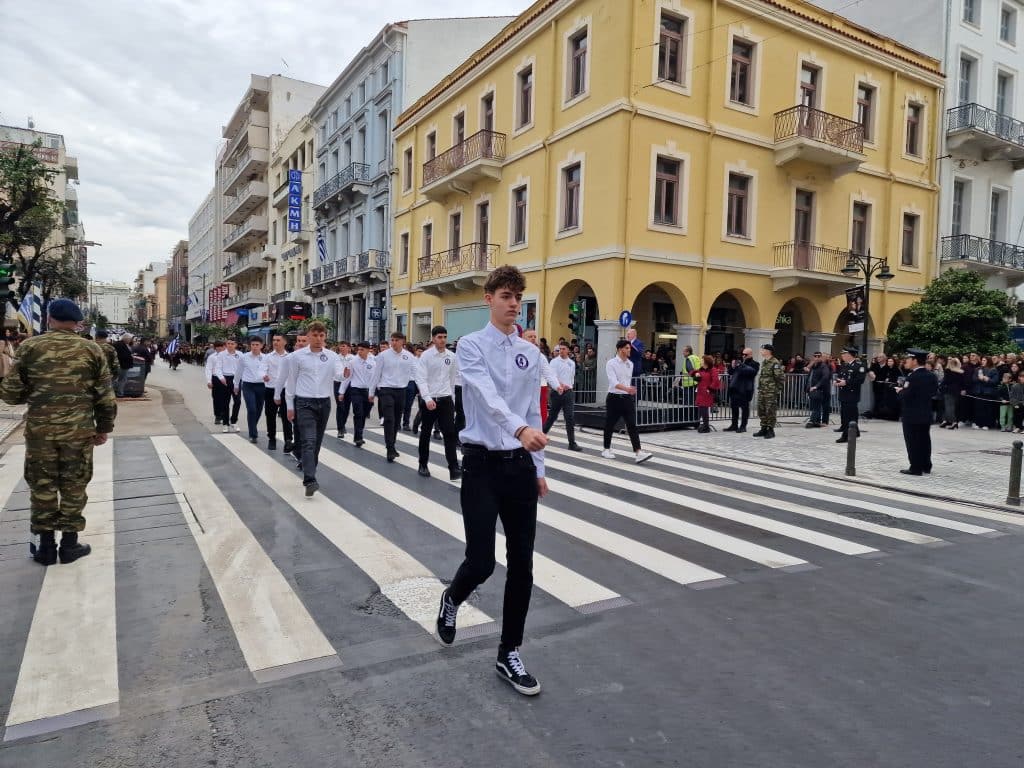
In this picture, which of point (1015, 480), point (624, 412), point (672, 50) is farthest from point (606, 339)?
point (1015, 480)

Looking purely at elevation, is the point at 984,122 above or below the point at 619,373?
above

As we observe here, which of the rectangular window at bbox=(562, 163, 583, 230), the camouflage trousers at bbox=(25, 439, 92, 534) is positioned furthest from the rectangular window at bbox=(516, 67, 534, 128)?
the camouflage trousers at bbox=(25, 439, 92, 534)

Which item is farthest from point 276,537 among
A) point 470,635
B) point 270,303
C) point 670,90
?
point 270,303

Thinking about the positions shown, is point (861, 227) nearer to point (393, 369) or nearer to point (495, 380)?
point (393, 369)

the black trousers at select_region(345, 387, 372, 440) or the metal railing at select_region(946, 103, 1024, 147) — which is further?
the metal railing at select_region(946, 103, 1024, 147)

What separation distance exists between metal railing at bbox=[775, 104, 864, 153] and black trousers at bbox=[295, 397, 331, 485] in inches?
679

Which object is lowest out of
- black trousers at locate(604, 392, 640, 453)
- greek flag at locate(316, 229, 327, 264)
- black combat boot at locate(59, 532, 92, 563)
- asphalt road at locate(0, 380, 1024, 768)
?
asphalt road at locate(0, 380, 1024, 768)

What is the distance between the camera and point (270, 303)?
49.4 metres

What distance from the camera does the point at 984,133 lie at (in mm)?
23516

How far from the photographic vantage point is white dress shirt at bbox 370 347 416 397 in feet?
34.0

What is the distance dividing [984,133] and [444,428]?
78.9 ft

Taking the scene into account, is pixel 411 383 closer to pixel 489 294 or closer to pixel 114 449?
pixel 114 449

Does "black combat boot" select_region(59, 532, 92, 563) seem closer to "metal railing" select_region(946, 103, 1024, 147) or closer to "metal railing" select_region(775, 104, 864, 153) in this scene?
"metal railing" select_region(775, 104, 864, 153)

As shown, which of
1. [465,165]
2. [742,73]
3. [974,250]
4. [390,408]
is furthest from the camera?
[974,250]
